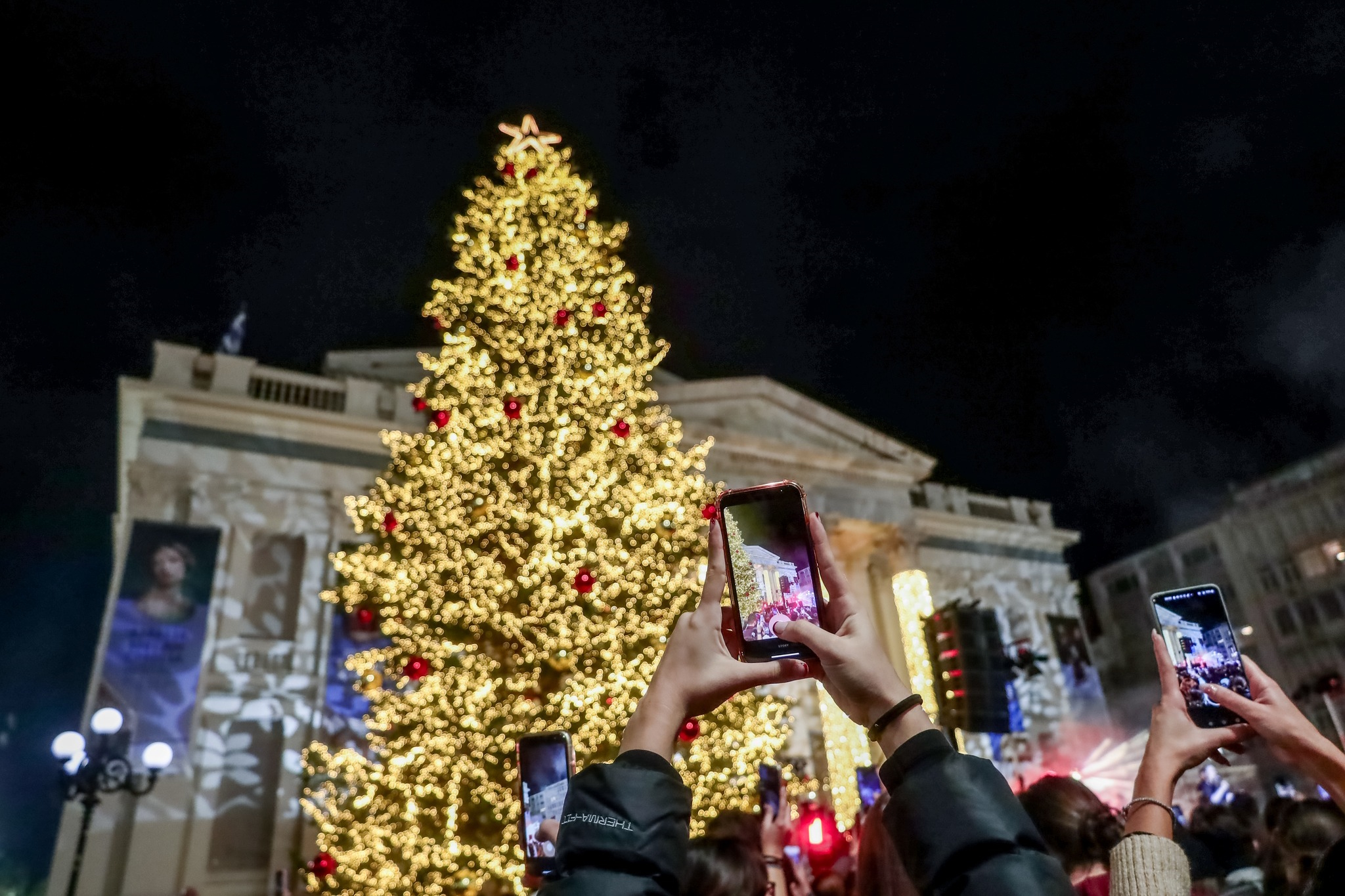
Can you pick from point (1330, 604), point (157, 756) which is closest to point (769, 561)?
point (157, 756)

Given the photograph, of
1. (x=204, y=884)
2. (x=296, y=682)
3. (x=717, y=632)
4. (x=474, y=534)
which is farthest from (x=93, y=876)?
(x=717, y=632)

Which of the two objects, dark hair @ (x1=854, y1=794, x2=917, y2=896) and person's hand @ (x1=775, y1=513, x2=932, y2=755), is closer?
person's hand @ (x1=775, y1=513, x2=932, y2=755)

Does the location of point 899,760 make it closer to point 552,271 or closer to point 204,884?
point 552,271

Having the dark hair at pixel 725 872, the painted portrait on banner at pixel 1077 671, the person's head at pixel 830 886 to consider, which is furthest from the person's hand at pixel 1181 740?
the painted portrait on banner at pixel 1077 671

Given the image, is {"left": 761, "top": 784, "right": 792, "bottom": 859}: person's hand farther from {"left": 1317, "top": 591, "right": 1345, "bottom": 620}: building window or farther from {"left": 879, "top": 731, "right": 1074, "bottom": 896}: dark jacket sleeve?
{"left": 1317, "top": 591, "right": 1345, "bottom": 620}: building window

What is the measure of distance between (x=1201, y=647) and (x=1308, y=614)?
49877mm

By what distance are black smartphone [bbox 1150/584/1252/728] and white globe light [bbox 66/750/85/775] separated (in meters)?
12.0

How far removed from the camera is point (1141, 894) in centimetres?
186

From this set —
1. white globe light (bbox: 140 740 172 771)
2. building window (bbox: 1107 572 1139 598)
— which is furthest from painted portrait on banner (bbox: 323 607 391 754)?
building window (bbox: 1107 572 1139 598)

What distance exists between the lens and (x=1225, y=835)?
247 inches

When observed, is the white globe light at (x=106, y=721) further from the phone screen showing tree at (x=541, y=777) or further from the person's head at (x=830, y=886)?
the person's head at (x=830, y=886)

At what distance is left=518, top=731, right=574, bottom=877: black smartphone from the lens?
4562 mm

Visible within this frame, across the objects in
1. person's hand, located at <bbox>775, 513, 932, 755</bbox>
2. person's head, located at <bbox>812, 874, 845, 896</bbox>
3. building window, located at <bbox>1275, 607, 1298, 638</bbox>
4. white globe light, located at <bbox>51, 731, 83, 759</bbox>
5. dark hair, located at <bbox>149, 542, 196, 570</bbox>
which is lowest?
person's head, located at <bbox>812, 874, 845, 896</bbox>

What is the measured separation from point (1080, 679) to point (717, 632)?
→ 34458 millimetres
